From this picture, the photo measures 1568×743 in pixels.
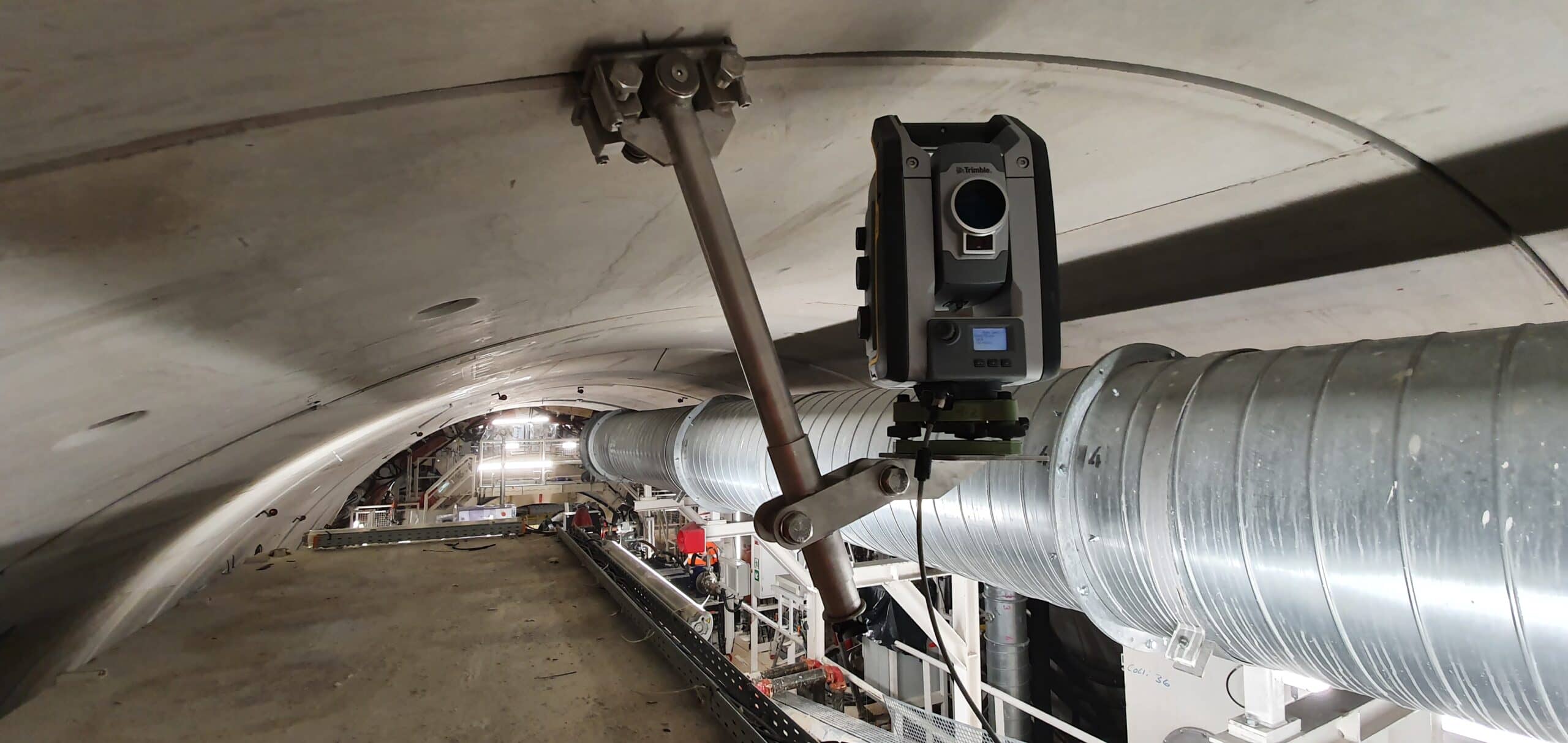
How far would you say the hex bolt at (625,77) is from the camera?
676 mm

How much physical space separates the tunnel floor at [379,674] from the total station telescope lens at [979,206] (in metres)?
1.00

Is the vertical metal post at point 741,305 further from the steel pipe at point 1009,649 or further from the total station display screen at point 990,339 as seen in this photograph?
the steel pipe at point 1009,649

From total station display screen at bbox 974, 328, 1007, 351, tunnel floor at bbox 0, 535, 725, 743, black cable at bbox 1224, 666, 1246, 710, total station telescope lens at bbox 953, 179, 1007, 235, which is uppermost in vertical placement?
total station telescope lens at bbox 953, 179, 1007, 235

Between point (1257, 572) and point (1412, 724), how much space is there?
284cm

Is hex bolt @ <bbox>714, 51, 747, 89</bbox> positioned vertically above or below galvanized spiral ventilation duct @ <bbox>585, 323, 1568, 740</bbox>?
above

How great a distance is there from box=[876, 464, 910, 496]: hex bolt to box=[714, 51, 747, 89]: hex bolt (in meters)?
0.44

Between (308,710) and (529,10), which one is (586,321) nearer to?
(308,710)

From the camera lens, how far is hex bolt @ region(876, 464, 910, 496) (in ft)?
2.53

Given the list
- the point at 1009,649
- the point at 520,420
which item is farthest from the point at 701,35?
the point at 520,420

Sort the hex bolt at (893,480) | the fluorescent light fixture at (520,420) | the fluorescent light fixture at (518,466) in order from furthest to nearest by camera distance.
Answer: the fluorescent light fixture at (518,466) → the fluorescent light fixture at (520,420) → the hex bolt at (893,480)

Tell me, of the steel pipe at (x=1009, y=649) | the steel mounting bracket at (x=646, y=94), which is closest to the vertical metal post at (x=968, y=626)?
the steel pipe at (x=1009, y=649)

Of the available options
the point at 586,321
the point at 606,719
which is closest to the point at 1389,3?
the point at 606,719

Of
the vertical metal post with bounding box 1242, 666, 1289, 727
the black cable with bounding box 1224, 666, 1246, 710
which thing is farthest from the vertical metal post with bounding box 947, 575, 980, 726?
the vertical metal post with bounding box 1242, 666, 1289, 727

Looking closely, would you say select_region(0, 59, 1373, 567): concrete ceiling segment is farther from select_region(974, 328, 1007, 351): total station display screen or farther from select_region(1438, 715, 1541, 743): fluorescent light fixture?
select_region(1438, 715, 1541, 743): fluorescent light fixture
